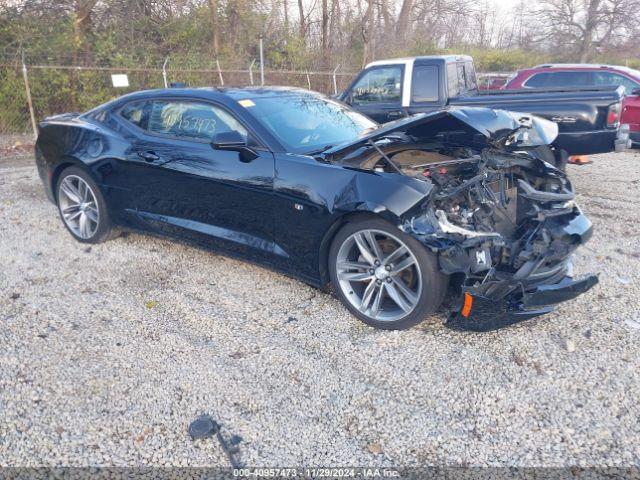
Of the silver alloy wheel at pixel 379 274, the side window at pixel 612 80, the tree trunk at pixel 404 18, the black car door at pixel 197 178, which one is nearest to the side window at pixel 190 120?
the black car door at pixel 197 178

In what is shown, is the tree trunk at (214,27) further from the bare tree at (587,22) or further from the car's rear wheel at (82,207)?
the bare tree at (587,22)

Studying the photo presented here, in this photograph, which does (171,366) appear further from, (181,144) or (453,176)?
(453,176)

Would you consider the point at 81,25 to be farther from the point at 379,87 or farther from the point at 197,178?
the point at 197,178

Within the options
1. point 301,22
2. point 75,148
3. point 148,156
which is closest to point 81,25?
point 301,22

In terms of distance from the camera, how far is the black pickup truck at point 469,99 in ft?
21.1

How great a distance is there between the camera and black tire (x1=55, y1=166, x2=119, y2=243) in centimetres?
501

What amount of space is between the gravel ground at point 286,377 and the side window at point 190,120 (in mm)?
1164

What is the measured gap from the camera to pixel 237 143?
3.92 meters

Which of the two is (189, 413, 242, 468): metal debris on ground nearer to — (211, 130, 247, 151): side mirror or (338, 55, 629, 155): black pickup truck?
(211, 130, 247, 151): side mirror

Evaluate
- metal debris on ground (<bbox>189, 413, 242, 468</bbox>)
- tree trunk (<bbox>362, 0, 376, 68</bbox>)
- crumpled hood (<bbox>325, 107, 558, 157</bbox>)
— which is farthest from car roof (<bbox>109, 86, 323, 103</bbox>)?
tree trunk (<bbox>362, 0, 376, 68</bbox>)

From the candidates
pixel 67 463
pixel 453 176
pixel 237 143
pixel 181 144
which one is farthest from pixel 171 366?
pixel 453 176

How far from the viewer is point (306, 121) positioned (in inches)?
176

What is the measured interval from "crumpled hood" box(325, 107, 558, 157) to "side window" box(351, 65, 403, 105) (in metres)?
4.46

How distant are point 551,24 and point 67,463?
3050cm
